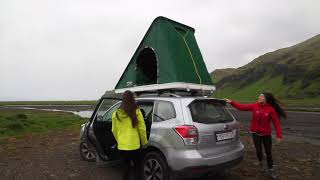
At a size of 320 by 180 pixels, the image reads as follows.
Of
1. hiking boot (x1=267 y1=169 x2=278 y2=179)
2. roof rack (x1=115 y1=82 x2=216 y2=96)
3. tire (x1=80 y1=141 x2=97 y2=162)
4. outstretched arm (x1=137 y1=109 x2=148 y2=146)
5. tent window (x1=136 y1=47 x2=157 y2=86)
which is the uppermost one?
tent window (x1=136 y1=47 x2=157 y2=86)

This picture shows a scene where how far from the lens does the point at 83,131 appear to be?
8680 mm

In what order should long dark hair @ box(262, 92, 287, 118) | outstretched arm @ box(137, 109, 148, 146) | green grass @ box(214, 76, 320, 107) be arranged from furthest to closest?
green grass @ box(214, 76, 320, 107)
long dark hair @ box(262, 92, 287, 118)
outstretched arm @ box(137, 109, 148, 146)

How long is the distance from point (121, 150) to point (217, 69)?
532 ft

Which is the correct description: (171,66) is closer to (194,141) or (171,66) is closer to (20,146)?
(194,141)

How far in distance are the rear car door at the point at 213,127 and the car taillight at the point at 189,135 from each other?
79mm

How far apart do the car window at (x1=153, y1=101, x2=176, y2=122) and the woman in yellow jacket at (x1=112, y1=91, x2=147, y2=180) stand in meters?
0.52

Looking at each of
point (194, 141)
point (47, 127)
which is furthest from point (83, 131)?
point (47, 127)

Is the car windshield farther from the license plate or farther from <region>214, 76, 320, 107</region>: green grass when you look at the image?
<region>214, 76, 320, 107</region>: green grass

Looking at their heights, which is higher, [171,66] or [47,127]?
[171,66]

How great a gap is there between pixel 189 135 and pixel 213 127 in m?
0.56

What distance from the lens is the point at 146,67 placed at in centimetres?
991

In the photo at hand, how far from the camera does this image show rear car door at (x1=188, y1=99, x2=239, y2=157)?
580 cm

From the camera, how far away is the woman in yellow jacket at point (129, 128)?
573 cm

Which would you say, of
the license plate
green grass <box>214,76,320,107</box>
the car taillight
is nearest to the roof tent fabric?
the license plate
